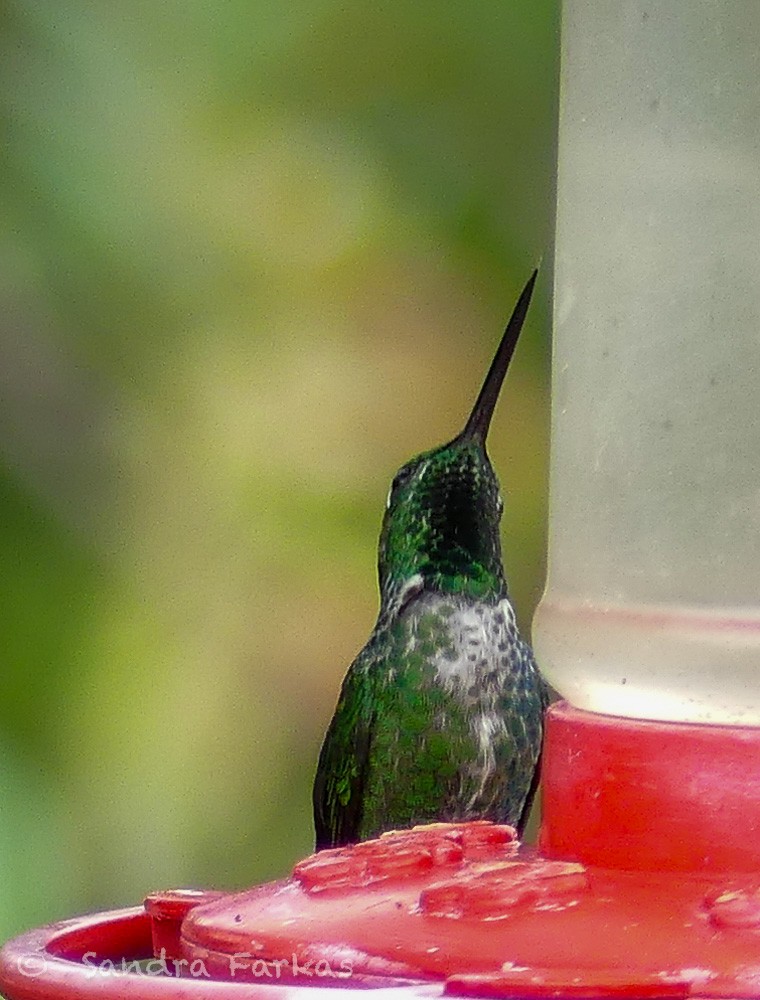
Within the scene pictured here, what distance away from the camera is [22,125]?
8.95ft

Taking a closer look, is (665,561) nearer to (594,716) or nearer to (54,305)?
(594,716)

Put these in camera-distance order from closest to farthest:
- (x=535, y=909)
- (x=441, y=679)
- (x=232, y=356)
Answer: (x=535, y=909), (x=441, y=679), (x=232, y=356)

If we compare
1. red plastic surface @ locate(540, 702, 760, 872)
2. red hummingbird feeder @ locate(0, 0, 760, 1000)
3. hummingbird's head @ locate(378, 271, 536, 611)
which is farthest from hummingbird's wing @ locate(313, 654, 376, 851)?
red plastic surface @ locate(540, 702, 760, 872)

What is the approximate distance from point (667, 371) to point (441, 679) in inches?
60.3

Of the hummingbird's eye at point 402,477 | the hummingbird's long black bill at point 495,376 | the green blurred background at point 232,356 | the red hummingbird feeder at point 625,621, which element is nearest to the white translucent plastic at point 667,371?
the red hummingbird feeder at point 625,621

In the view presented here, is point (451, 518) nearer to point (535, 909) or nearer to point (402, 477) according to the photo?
point (402, 477)

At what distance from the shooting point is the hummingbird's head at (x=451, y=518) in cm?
244

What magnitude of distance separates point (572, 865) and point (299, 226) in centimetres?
209

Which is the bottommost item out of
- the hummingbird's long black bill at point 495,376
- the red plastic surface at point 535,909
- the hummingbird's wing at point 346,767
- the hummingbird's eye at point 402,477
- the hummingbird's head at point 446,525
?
the hummingbird's wing at point 346,767

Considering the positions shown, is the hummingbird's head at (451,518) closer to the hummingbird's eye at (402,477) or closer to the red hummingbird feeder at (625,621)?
the hummingbird's eye at (402,477)

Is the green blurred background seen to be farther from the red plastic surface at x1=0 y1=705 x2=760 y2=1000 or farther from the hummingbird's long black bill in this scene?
the red plastic surface at x1=0 y1=705 x2=760 y2=1000

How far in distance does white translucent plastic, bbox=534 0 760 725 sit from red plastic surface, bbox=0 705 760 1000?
0.15 feet

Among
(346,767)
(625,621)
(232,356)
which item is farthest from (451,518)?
(625,621)

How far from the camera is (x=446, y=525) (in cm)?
249
